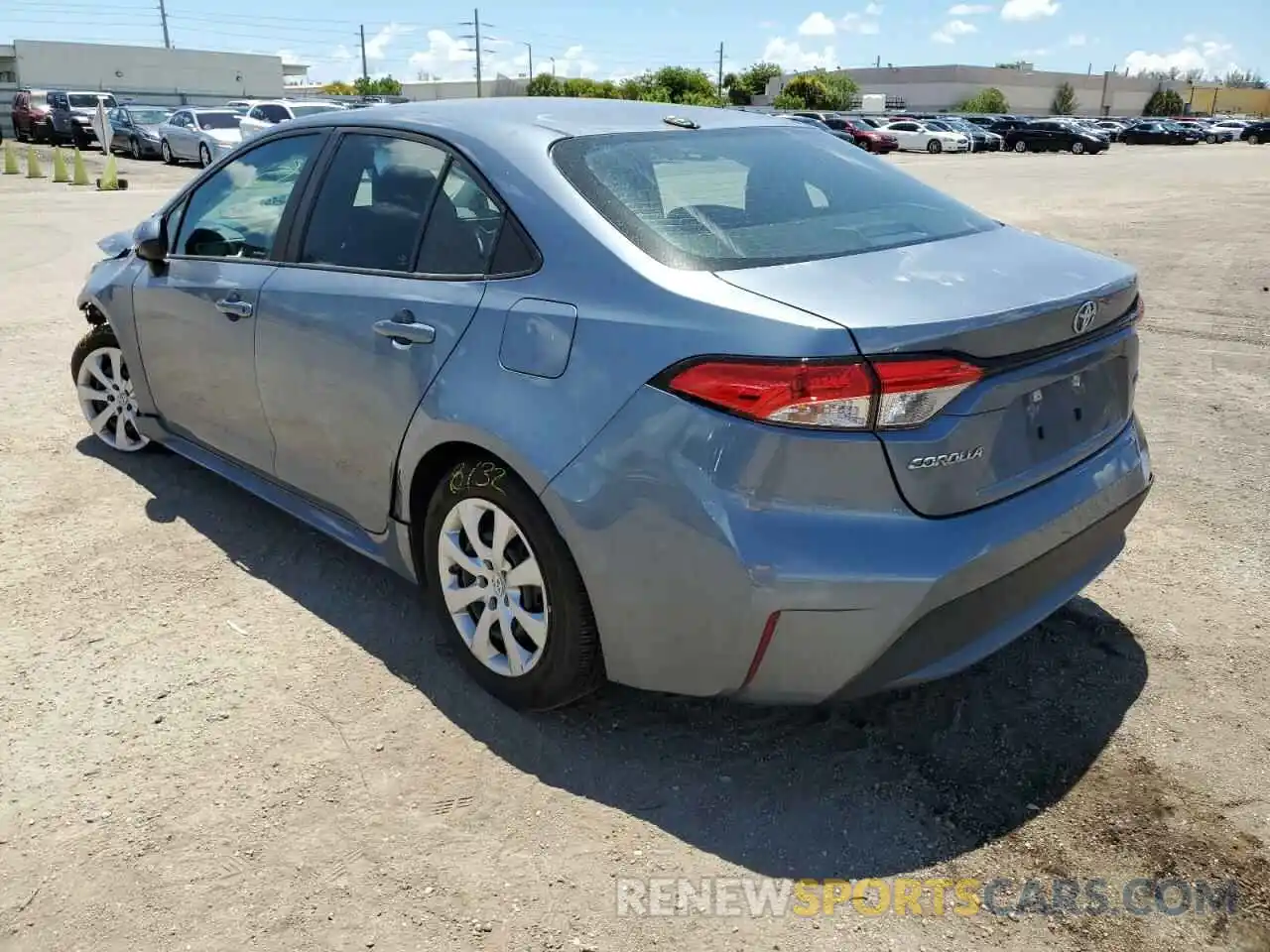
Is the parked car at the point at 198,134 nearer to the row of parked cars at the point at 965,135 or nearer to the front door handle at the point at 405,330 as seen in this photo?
the front door handle at the point at 405,330

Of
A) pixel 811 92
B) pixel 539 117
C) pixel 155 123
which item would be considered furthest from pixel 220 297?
pixel 811 92

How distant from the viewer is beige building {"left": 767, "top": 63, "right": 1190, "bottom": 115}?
3656 inches

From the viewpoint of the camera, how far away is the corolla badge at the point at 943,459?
2322 mm

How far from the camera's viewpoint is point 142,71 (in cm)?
6762

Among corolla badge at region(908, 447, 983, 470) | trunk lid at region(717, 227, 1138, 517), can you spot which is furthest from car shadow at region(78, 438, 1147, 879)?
corolla badge at region(908, 447, 983, 470)

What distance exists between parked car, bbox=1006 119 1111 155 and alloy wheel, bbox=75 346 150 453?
→ 49.9 m

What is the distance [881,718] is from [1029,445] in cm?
94

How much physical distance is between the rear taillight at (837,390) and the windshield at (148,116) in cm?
3294

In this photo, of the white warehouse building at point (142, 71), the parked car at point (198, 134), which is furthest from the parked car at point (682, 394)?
the white warehouse building at point (142, 71)

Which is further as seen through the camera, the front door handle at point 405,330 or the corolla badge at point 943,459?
the front door handle at point 405,330

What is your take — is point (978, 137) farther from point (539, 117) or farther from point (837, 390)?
point (837, 390)

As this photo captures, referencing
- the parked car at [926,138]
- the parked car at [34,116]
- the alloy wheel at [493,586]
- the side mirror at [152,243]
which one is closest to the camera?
the alloy wheel at [493,586]

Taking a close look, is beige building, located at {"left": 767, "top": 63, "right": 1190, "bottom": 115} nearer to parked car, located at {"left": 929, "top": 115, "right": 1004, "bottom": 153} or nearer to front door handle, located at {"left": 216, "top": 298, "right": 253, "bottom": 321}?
parked car, located at {"left": 929, "top": 115, "right": 1004, "bottom": 153}

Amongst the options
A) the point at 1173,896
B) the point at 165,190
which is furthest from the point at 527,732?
the point at 165,190
